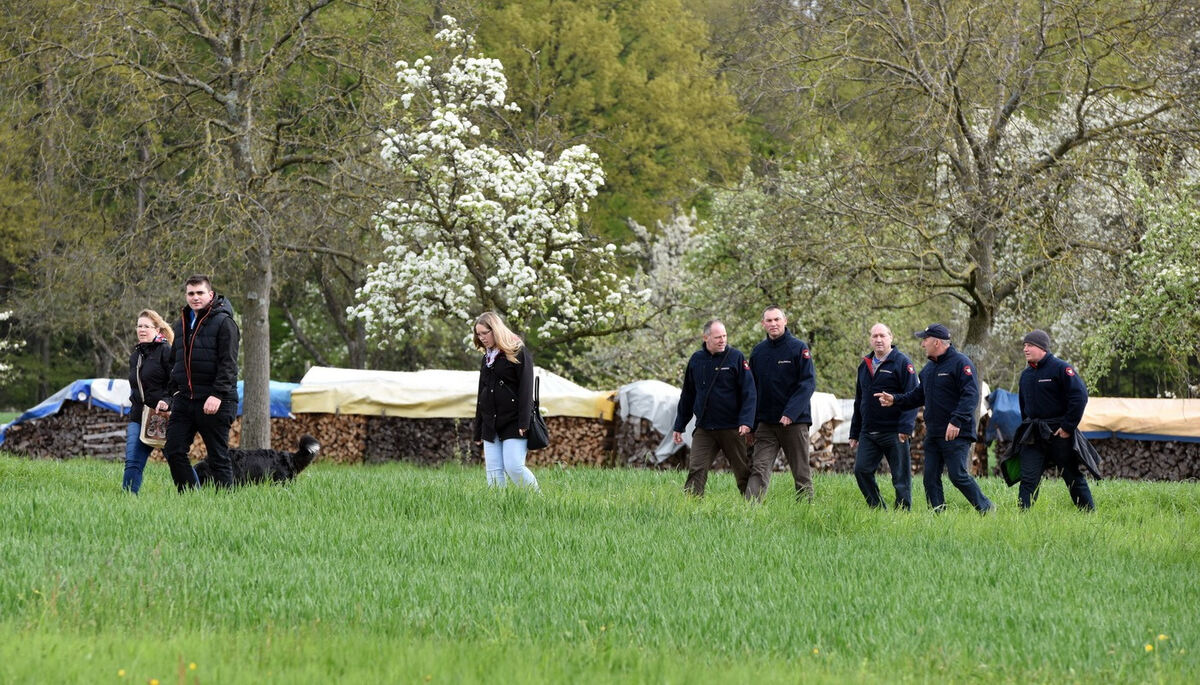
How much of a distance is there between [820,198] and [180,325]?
40.6 feet

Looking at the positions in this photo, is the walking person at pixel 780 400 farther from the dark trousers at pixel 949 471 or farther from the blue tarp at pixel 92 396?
the blue tarp at pixel 92 396

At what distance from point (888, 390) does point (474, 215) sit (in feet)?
36.2

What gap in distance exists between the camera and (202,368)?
11680 millimetres

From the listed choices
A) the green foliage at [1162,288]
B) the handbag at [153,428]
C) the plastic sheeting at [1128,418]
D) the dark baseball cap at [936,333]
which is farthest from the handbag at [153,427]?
the green foliage at [1162,288]

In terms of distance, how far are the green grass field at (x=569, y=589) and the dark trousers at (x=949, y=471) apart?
0.45 metres

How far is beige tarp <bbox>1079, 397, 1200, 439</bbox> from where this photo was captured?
2284cm

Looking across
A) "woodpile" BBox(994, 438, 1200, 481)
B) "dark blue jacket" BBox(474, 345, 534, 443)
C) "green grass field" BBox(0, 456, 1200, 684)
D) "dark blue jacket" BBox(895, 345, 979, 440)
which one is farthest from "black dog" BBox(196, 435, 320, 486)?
"woodpile" BBox(994, 438, 1200, 481)

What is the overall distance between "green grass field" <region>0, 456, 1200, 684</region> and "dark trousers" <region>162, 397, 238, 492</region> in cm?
30

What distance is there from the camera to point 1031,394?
12836mm

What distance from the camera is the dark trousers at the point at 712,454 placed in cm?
1308

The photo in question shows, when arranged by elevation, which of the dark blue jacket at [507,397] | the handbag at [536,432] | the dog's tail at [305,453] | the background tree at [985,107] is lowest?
the dog's tail at [305,453]

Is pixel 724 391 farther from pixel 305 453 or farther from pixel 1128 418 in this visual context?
pixel 1128 418

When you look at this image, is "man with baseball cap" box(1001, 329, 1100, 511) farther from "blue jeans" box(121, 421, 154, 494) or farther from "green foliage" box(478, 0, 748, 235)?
"green foliage" box(478, 0, 748, 235)

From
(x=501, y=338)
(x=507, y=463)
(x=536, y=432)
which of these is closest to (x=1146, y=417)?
(x=536, y=432)
